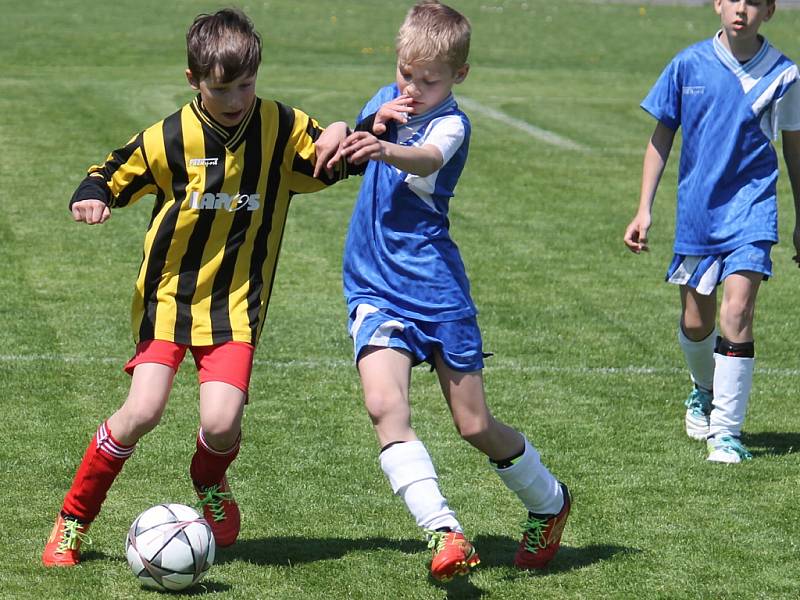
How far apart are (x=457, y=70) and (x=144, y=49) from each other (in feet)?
67.3

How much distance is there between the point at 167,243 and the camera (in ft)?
16.9

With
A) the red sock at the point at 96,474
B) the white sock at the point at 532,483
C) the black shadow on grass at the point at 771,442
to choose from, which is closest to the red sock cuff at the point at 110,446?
the red sock at the point at 96,474

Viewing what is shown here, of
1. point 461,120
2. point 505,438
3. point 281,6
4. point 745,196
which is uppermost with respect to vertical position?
point 461,120

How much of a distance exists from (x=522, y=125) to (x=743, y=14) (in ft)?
37.2

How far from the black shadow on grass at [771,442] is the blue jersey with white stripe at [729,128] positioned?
966mm

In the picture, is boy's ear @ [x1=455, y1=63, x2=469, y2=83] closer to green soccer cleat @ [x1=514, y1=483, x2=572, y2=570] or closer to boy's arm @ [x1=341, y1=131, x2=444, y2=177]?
boy's arm @ [x1=341, y1=131, x2=444, y2=177]

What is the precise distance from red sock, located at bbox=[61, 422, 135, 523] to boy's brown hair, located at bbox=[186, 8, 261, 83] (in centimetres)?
131

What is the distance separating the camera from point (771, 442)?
23.0 feet

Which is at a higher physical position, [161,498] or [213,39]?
[213,39]

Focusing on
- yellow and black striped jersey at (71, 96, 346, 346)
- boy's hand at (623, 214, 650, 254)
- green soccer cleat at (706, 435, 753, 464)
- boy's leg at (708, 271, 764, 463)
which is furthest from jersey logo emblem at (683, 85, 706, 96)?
yellow and black striped jersey at (71, 96, 346, 346)

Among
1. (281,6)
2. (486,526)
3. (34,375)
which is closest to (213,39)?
(486,526)

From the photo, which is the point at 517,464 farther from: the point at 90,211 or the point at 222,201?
the point at 90,211

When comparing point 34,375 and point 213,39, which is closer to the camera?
point 213,39

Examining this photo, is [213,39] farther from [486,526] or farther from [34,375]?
[34,375]
